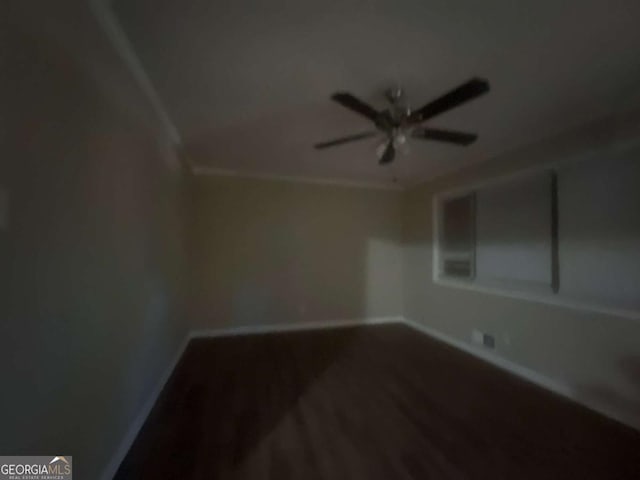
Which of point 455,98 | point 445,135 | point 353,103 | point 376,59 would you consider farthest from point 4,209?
point 445,135

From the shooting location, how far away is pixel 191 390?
239 centimetres

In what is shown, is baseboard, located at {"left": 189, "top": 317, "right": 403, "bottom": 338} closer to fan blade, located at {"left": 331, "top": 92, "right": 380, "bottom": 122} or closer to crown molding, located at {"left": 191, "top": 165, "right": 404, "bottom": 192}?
crown molding, located at {"left": 191, "top": 165, "right": 404, "bottom": 192}

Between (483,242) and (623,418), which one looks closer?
(623,418)

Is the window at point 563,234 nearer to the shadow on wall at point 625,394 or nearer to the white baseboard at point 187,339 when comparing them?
the shadow on wall at point 625,394

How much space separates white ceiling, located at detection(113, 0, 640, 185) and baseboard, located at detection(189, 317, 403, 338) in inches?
103

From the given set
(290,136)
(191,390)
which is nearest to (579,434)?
(191,390)

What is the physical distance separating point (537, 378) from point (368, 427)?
1759 mm

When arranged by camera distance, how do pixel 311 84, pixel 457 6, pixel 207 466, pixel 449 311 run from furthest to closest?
pixel 449 311 < pixel 311 84 < pixel 207 466 < pixel 457 6

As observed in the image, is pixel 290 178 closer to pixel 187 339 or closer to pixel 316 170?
pixel 316 170

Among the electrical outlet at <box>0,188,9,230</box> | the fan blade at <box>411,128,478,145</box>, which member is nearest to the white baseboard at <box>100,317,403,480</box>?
the electrical outlet at <box>0,188,9,230</box>

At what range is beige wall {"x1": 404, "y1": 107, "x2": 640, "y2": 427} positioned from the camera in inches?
78.8

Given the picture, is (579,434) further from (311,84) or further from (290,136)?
(290,136)

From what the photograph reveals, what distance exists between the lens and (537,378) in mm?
2535

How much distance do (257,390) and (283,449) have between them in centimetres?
78
